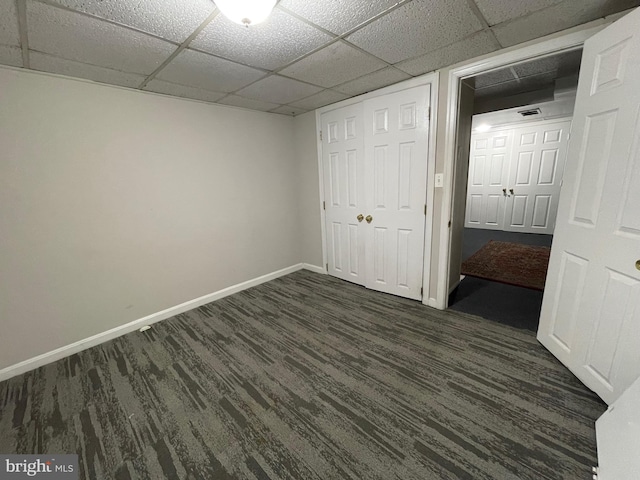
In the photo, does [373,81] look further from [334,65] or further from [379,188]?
[379,188]

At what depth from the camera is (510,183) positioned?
5773 millimetres

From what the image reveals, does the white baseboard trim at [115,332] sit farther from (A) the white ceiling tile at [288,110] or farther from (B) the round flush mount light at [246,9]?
(B) the round flush mount light at [246,9]

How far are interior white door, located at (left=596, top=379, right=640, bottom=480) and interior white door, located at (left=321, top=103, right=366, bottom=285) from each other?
2324 mm

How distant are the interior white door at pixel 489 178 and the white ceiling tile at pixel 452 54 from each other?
4216 mm

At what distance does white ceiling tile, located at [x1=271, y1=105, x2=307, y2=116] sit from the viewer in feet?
10.8

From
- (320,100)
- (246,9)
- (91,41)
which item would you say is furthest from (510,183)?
(91,41)

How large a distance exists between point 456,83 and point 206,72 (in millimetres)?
2154

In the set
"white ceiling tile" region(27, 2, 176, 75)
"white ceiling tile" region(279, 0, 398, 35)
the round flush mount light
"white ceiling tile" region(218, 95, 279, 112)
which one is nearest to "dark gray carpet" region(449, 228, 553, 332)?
"white ceiling tile" region(279, 0, 398, 35)

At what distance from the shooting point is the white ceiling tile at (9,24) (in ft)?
4.08

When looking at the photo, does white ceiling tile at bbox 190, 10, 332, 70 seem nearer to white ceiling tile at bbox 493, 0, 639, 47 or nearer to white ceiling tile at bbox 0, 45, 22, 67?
white ceiling tile at bbox 0, 45, 22, 67

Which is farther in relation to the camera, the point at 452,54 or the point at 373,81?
the point at 373,81

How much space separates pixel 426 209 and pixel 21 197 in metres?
3.50

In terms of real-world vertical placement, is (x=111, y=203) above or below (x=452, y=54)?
below

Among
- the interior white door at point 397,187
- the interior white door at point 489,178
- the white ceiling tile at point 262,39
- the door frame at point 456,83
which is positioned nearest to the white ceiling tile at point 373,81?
the interior white door at point 397,187
